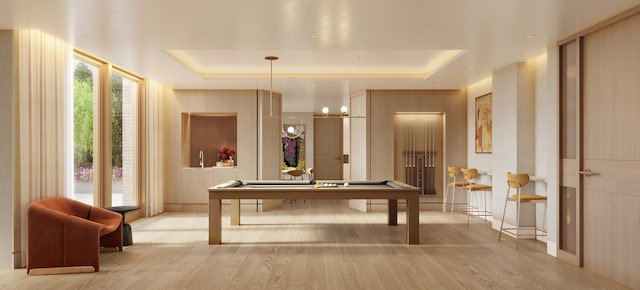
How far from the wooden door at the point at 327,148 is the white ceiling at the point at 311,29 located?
682 cm

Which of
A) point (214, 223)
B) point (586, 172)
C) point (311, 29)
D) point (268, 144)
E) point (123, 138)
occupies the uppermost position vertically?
point (311, 29)

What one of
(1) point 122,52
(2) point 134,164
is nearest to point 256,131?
(2) point 134,164

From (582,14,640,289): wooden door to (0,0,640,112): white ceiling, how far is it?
36cm

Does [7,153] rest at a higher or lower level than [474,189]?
higher

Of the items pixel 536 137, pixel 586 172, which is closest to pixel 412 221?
pixel 586 172

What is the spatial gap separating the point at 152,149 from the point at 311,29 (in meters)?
5.14

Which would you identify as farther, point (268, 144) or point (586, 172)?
point (268, 144)

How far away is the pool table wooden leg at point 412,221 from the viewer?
6066 millimetres

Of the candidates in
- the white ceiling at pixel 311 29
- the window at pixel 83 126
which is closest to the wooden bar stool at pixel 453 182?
the white ceiling at pixel 311 29

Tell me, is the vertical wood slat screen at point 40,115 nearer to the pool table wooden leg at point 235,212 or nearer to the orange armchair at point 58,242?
the orange armchair at point 58,242

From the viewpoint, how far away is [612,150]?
4484mm

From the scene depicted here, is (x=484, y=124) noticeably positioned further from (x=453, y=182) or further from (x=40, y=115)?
(x=40, y=115)

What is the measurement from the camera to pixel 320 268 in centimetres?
485

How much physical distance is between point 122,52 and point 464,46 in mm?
4398
